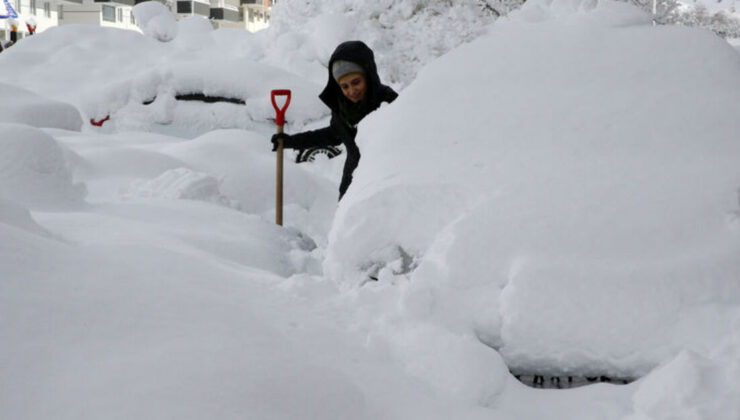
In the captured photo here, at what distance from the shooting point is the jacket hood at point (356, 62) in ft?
12.5

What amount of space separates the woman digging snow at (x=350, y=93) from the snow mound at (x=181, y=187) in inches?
62.0

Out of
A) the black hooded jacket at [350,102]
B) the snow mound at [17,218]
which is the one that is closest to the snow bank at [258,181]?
the black hooded jacket at [350,102]

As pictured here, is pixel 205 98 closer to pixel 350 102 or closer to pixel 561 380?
pixel 350 102

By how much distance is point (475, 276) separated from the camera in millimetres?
2029

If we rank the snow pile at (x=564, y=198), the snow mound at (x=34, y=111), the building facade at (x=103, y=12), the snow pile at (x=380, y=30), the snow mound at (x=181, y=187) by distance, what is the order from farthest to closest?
the building facade at (x=103, y=12)
the snow pile at (x=380, y=30)
the snow mound at (x=34, y=111)
the snow mound at (x=181, y=187)
the snow pile at (x=564, y=198)

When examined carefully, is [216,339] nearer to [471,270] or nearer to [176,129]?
[471,270]

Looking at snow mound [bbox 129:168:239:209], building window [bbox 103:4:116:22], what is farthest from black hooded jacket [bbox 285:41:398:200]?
building window [bbox 103:4:116:22]

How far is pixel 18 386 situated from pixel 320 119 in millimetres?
8330

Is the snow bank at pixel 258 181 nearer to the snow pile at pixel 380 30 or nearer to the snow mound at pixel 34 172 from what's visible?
the snow mound at pixel 34 172

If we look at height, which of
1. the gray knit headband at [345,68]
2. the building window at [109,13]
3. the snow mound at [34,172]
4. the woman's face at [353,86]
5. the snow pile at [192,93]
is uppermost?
the gray knit headband at [345,68]

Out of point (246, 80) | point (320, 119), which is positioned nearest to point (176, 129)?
point (246, 80)

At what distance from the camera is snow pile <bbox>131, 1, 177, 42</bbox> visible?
18203 mm

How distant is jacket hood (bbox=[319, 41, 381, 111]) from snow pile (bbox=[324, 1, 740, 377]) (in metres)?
1.04

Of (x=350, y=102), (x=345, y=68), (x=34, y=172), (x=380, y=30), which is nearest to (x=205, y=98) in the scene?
(x=380, y=30)
